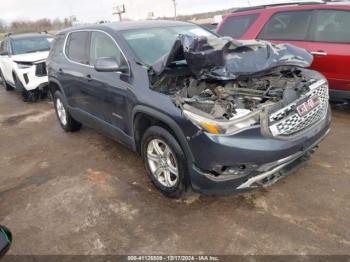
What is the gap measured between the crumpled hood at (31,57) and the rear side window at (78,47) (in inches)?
151

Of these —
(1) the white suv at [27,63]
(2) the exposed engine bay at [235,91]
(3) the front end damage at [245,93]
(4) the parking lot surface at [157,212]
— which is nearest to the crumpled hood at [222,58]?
(3) the front end damage at [245,93]

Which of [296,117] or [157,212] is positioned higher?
[296,117]

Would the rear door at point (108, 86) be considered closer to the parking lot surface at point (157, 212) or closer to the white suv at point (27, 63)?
the parking lot surface at point (157, 212)

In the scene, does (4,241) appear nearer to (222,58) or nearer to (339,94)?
(222,58)

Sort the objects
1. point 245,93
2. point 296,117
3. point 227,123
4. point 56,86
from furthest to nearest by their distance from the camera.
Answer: point 56,86, point 245,93, point 296,117, point 227,123

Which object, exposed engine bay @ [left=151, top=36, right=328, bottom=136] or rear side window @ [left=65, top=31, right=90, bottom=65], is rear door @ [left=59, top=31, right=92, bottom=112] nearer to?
rear side window @ [left=65, top=31, right=90, bottom=65]

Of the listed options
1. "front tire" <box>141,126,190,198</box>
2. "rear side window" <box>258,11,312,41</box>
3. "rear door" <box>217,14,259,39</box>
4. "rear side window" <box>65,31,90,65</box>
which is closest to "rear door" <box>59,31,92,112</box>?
"rear side window" <box>65,31,90,65</box>

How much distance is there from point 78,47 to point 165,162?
253 centimetres

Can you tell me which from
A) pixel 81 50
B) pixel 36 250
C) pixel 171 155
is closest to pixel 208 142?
pixel 171 155

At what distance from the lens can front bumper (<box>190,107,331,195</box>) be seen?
2.91 metres

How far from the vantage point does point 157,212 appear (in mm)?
3490

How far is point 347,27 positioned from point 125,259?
4.54 m

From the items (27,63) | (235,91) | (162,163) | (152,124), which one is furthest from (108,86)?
(27,63)

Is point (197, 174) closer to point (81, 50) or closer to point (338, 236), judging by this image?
point (338, 236)
